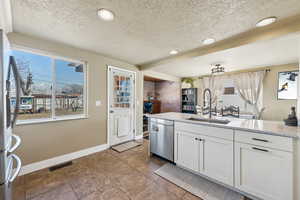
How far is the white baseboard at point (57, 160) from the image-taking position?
2023 millimetres

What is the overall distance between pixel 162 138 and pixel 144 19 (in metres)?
2.05

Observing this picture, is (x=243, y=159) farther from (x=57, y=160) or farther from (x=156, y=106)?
(x=156, y=106)

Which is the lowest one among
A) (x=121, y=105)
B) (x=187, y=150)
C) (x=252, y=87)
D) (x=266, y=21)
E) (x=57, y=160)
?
(x=57, y=160)

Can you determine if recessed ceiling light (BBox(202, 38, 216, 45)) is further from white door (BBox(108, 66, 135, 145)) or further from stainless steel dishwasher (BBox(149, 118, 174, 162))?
white door (BBox(108, 66, 135, 145))

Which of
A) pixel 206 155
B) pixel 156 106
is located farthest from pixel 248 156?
pixel 156 106

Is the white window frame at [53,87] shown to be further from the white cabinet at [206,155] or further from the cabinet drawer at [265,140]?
the cabinet drawer at [265,140]

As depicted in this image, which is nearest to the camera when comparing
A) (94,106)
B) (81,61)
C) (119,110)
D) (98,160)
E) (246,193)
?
(246,193)

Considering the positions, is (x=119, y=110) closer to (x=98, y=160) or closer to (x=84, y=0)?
(x=98, y=160)

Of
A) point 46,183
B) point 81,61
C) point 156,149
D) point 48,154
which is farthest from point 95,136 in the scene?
point 81,61

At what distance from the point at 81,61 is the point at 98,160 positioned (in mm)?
2188

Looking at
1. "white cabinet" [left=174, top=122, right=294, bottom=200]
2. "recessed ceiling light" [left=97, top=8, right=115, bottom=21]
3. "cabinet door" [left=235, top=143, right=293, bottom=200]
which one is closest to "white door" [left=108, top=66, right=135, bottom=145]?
"recessed ceiling light" [left=97, top=8, right=115, bottom=21]

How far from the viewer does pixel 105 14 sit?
4.90 feet

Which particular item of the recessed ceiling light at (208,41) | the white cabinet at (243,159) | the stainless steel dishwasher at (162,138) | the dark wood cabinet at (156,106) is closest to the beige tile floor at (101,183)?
the stainless steel dishwasher at (162,138)

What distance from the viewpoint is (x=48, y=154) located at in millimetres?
2221
